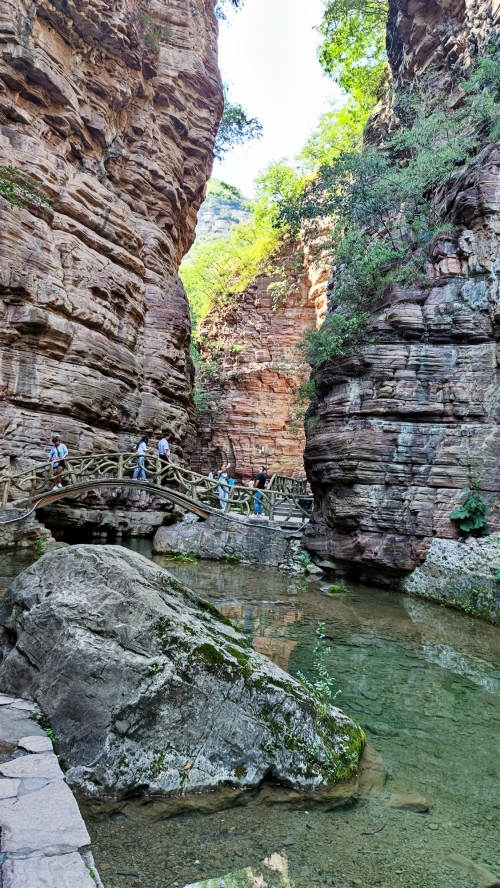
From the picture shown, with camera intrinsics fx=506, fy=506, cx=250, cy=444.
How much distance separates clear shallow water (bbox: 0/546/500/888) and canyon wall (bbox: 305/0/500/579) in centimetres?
416

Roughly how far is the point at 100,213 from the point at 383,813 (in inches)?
752

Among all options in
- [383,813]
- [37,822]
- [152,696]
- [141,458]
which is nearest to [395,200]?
[141,458]

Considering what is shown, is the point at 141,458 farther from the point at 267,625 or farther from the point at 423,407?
the point at 267,625

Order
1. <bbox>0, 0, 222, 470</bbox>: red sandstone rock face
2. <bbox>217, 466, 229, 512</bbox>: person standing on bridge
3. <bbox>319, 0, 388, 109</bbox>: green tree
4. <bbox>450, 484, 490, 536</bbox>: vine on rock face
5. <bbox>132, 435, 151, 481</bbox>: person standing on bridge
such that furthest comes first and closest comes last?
<bbox>319, 0, 388, 109</bbox>: green tree
<bbox>217, 466, 229, 512</bbox>: person standing on bridge
<bbox>132, 435, 151, 481</bbox>: person standing on bridge
<bbox>0, 0, 222, 470</bbox>: red sandstone rock face
<bbox>450, 484, 490, 536</bbox>: vine on rock face

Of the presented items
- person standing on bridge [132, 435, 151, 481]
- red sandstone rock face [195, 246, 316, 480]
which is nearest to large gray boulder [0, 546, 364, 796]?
person standing on bridge [132, 435, 151, 481]

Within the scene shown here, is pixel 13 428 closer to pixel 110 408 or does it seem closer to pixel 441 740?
pixel 110 408

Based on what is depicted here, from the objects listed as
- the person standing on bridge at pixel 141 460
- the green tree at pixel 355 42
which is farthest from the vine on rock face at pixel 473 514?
the green tree at pixel 355 42

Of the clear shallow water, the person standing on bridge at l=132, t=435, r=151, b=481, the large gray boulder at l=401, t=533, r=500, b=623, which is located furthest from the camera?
the person standing on bridge at l=132, t=435, r=151, b=481

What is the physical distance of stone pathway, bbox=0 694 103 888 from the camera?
210cm

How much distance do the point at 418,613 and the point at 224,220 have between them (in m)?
98.7

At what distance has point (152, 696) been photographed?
3.56 metres

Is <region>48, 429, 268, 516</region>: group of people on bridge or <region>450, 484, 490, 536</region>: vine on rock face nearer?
<region>450, 484, 490, 536</region>: vine on rock face

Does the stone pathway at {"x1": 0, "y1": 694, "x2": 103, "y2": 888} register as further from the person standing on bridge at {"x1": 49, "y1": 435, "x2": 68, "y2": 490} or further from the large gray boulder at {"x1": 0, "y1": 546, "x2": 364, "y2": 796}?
the person standing on bridge at {"x1": 49, "y1": 435, "x2": 68, "y2": 490}

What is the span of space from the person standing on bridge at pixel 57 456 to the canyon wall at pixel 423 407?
7.47 metres
